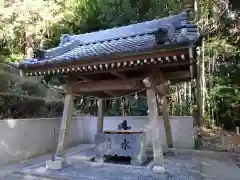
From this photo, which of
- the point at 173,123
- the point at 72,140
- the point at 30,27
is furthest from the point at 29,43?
the point at 173,123

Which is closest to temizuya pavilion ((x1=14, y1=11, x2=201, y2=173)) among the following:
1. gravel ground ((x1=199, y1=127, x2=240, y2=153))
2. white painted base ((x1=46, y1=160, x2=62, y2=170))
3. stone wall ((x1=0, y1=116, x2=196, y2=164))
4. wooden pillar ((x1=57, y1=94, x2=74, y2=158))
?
wooden pillar ((x1=57, y1=94, x2=74, y2=158))

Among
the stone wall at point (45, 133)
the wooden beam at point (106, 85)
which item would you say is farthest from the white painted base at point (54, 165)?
the wooden beam at point (106, 85)

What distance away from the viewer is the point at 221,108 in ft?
38.4

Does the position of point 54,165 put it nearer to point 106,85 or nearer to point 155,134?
point 106,85

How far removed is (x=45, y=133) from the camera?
7242 millimetres

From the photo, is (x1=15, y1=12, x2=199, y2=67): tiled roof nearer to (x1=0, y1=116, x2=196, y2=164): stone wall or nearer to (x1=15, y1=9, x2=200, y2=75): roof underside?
(x1=15, y1=9, x2=200, y2=75): roof underside

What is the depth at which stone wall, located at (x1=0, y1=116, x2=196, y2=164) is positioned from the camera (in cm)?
589

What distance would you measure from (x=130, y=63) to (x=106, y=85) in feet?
3.61

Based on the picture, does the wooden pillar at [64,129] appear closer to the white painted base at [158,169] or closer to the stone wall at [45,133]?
the stone wall at [45,133]

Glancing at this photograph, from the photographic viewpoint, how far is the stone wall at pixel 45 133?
5.89 meters

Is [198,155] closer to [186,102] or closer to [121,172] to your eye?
[121,172]

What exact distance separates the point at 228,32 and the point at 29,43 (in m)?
9.28

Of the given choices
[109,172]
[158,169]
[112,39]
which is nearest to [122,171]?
[109,172]

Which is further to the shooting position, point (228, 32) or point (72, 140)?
point (228, 32)
